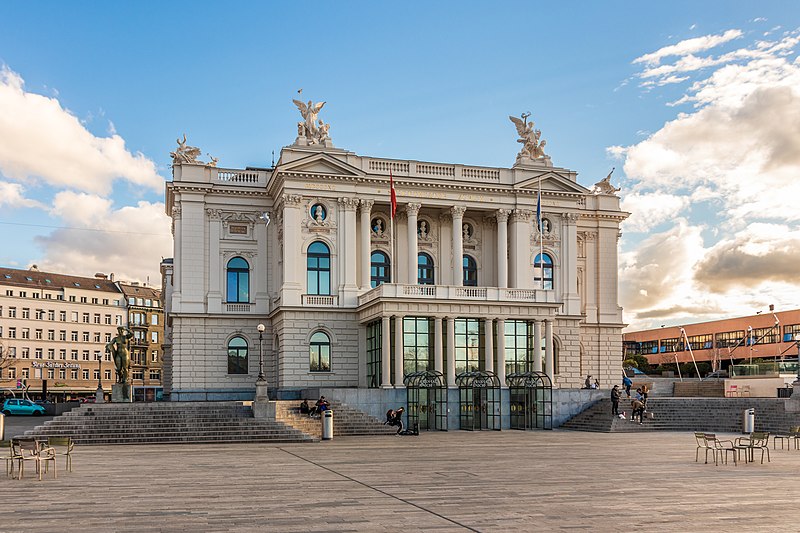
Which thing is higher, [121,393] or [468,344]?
[468,344]

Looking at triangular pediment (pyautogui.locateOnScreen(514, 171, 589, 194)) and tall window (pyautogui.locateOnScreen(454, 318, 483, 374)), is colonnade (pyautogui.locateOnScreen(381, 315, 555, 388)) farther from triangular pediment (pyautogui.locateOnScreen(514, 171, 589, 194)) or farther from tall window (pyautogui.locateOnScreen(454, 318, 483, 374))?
triangular pediment (pyautogui.locateOnScreen(514, 171, 589, 194))

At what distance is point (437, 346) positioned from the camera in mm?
56219

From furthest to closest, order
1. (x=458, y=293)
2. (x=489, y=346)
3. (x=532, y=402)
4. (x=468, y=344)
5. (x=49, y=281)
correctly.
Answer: (x=49, y=281)
(x=468, y=344)
(x=489, y=346)
(x=458, y=293)
(x=532, y=402)

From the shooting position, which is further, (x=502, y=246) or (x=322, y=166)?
(x=502, y=246)

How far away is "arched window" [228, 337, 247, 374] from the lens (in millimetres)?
62469

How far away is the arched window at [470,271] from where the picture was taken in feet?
Result: 220

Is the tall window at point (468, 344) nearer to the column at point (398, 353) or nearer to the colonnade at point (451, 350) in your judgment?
the colonnade at point (451, 350)

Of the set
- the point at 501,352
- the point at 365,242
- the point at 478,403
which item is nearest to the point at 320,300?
the point at 365,242

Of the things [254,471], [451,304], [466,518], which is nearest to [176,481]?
[254,471]

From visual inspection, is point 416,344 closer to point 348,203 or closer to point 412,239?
point 412,239

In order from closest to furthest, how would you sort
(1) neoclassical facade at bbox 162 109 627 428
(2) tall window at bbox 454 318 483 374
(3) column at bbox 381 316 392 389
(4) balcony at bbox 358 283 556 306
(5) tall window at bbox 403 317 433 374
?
(3) column at bbox 381 316 392 389 → (4) balcony at bbox 358 283 556 306 → (5) tall window at bbox 403 317 433 374 → (1) neoclassical facade at bbox 162 109 627 428 → (2) tall window at bbox 454 318 483 374

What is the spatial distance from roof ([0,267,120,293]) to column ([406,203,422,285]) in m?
71.3

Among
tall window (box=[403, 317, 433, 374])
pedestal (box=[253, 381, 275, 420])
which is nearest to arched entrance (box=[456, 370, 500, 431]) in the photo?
tall window (box=[403, 317, 433, 374])

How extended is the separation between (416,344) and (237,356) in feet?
45.9
